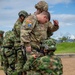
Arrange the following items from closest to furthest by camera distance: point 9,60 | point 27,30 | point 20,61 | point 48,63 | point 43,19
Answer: point 48,63
point 27,30
point 43,19
point 20,61
point 9,60

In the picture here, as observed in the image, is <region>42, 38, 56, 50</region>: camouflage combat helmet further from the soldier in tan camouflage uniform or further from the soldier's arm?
the soldier in tan camouflage uniform

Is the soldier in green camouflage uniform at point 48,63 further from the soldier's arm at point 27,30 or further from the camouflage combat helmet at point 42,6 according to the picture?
the camouflage combat helmet at point 42,6

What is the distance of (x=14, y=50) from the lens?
10.2 m

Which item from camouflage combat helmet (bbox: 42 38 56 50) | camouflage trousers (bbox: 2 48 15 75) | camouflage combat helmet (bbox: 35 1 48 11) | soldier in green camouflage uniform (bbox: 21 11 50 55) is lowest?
camouflage trousers (bbox: 2 48 15 75)

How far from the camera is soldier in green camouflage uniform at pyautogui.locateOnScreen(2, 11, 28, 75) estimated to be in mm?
9430

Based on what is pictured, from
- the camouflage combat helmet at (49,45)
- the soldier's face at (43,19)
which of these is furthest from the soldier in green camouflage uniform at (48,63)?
the soldier's face at (43,19)

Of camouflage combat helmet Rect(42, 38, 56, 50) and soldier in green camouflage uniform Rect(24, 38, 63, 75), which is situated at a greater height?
camouflage combat helmet Rect(42, 38, 56, 50)

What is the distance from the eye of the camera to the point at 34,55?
7.46m

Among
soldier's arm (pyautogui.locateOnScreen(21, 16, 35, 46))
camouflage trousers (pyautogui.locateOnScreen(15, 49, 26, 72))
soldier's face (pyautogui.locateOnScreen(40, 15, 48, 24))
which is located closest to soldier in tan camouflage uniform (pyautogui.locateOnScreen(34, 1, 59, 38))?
soldier's face (pyautogui.locateOnScreen(40, 15, 48, 24))

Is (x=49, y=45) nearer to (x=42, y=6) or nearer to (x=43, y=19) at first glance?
(x=43, y=19)

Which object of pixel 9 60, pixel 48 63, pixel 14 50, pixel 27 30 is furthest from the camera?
pixel 9 60

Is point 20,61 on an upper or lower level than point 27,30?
lower

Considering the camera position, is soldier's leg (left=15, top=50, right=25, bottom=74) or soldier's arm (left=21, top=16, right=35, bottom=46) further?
soldier's leg (left=15, top=50, right=25, bottom=74)

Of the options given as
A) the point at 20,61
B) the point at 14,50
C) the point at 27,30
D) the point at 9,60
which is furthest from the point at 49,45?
the point at 9,60
